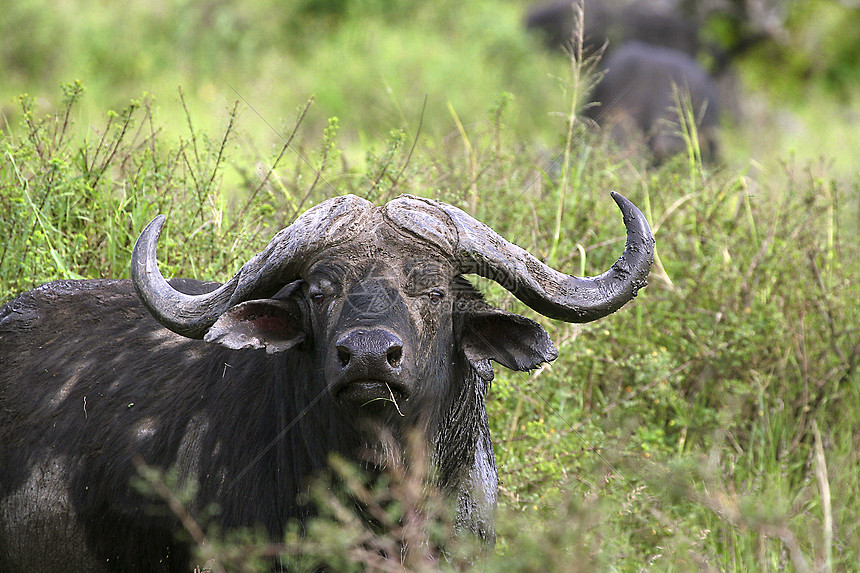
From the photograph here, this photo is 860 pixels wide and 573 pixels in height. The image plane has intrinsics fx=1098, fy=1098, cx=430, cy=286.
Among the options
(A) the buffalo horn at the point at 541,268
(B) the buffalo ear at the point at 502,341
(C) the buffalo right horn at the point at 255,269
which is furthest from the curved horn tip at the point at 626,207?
(C) the buffalo right horn at the point at 255,269

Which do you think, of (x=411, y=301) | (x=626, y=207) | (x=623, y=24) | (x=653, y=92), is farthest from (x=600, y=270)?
(x=623, y=24)

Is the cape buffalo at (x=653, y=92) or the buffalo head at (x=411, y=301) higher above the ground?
the buffalo head at (x=411, y=301)

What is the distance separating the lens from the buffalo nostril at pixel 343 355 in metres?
3.33

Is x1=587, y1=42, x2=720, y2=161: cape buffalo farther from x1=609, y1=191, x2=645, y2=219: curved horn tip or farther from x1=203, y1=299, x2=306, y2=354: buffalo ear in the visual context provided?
x1=203, y1=299, x2=306, y2=354: buffalo ear

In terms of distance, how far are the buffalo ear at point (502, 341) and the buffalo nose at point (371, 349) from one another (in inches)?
22.4

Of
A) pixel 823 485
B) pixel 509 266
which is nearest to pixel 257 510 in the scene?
pixel 509 266

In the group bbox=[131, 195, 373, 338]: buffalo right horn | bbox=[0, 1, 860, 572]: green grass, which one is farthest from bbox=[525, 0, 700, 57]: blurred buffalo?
bbox=[131, 195, 373, 338]: buffalo right horn

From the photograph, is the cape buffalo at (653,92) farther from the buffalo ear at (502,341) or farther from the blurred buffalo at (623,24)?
the buffalo ear at (502,341)

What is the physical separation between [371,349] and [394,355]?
97 mm

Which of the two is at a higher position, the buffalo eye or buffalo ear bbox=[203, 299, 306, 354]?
the buffalo eye

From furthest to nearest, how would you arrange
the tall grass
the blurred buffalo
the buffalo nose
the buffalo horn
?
1. the blurred buffalo
2. the tall grass
3. the buffalo horn
4. the buffalo nose

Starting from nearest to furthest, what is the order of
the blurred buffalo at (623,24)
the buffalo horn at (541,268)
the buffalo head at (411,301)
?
the buffalo head at (411,301) → the buffalo horn at (541,268) → the blurred buffalo at (623,24)

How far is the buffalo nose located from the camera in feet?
10.8

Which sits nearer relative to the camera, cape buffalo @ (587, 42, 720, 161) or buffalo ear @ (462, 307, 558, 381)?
buffalo ear @ (462, 307, 558, 381)
